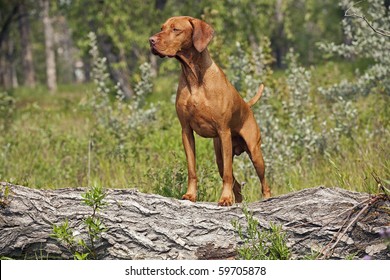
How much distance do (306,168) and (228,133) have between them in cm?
275

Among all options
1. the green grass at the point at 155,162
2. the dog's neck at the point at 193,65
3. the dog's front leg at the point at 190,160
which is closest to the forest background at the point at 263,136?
the green grass at the point at 155,162

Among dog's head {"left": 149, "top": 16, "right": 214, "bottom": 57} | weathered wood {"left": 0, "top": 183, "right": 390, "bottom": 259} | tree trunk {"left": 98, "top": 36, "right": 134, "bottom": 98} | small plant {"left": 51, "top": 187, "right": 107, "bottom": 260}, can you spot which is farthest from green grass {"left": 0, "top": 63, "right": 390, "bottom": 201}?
tree trunk {"left": 98, "top": 36, "right": 134, "bottom": 98}

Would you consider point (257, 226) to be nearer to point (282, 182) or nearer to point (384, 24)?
point (282, 182)

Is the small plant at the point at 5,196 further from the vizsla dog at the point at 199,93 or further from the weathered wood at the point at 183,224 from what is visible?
the vizsla dog at the point at 199,93

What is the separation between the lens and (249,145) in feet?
13.2

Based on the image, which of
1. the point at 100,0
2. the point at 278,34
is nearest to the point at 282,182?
the point at 100,0

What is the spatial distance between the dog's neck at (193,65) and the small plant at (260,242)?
0.91 m

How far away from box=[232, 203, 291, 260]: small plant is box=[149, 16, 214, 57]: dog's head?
1.08m

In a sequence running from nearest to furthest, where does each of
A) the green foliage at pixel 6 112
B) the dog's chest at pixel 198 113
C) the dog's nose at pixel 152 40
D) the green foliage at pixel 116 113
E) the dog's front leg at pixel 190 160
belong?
the dog's nose at pixel 152 40
the dog's chest at pixel 198 113
the dog's front leg at pixel 190 160
the green foliage at pixel 116 113
the green foliage at pixel 6 112

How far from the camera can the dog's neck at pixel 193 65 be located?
3.79 m

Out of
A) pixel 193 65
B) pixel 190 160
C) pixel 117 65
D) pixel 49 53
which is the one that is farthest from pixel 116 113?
pixel 49 53

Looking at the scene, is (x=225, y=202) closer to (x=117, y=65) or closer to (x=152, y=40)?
(x=152, y=40)

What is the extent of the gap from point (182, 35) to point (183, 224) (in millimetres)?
1208
